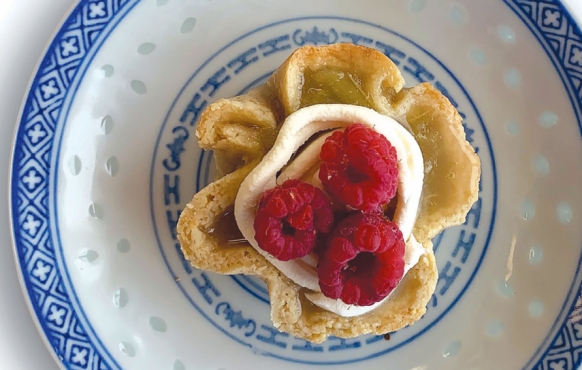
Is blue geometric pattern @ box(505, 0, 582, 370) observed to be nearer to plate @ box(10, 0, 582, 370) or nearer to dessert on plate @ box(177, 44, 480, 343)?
plate @ box(10, 0, 582, 370)

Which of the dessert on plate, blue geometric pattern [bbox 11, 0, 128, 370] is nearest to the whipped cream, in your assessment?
the dessert on plate

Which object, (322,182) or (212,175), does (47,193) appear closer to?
(212,175)

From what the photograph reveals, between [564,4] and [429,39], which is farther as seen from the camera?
[429,39]

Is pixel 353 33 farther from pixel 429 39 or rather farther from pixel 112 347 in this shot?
pixel 112 347

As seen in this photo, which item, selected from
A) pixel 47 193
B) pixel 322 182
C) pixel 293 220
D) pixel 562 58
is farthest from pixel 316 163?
pixel 562 58

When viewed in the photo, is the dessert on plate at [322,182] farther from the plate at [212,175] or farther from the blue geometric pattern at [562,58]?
the blue geometric pattern at [562,58]

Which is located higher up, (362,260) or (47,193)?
(47,193)

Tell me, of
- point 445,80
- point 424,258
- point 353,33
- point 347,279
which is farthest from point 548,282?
point 353,33
